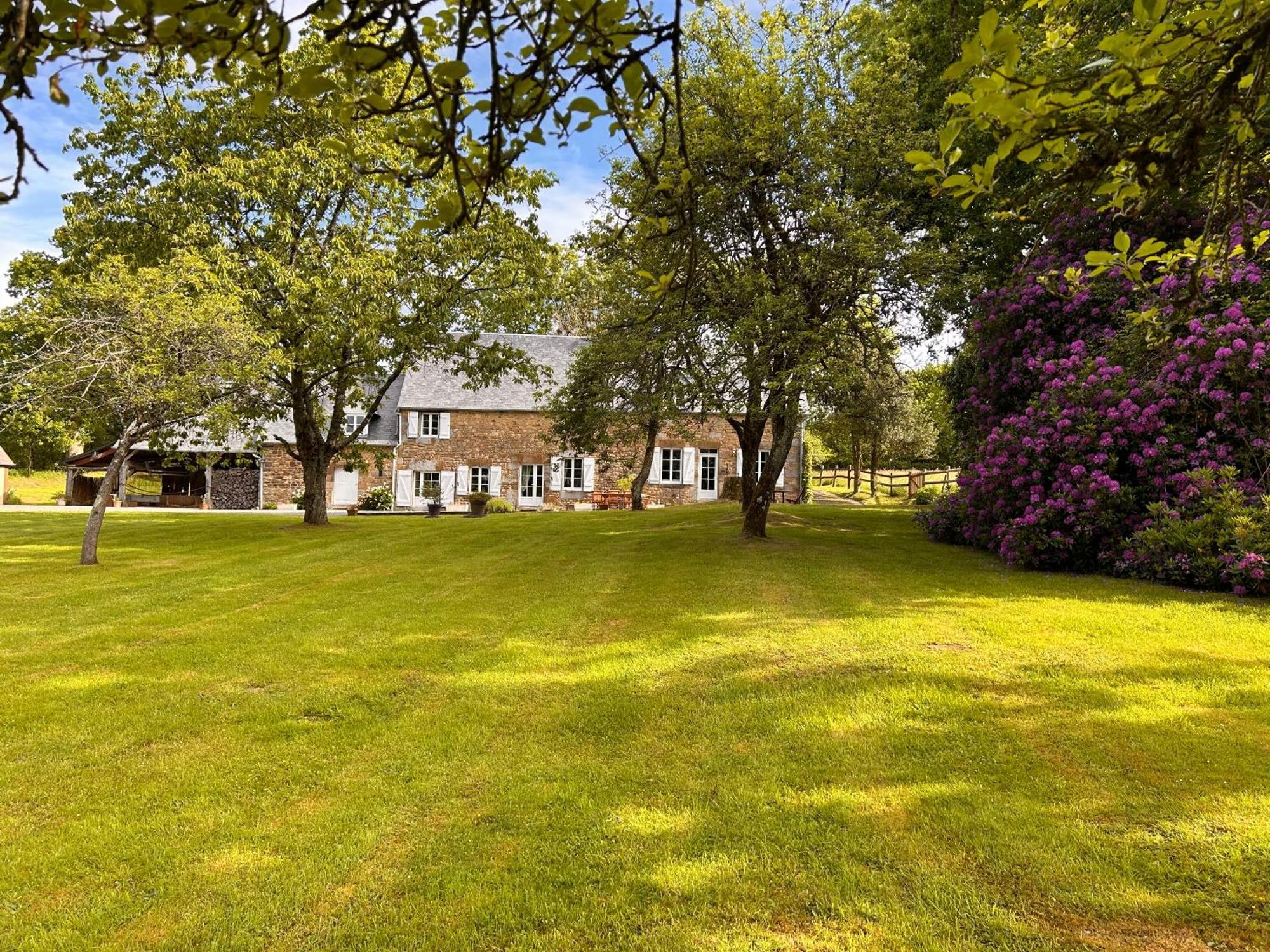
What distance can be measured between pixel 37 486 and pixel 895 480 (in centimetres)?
4981

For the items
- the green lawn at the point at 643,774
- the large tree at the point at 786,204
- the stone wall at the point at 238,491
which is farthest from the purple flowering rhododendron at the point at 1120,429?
the stone wall at the point at 238,491

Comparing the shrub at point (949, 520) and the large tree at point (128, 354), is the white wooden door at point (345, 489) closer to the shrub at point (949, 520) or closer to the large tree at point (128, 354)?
the large tree at point (128, 354)

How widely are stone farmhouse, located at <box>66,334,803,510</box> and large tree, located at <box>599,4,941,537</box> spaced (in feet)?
54.2

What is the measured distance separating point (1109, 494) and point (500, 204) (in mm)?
14181

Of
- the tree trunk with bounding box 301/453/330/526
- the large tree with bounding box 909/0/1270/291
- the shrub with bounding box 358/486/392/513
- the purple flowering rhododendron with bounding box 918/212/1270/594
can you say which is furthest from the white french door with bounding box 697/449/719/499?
the large tree with bounding box 909/0/1270/291

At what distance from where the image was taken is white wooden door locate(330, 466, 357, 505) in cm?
3062

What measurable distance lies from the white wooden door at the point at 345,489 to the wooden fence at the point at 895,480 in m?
23.1

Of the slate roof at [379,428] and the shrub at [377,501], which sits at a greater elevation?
the slate roof at [379,428]

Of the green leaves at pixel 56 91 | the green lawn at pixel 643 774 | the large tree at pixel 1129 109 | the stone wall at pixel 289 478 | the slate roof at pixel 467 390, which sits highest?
the slate roof at pixel 467 390

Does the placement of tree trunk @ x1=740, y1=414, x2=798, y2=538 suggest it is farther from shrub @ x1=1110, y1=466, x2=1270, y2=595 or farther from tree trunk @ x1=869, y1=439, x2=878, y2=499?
tree trunk @ x1=869, y1=439, x2=878, y2=499

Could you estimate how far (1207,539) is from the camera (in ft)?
28.1

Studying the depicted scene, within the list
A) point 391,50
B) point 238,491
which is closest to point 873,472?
point 238,491

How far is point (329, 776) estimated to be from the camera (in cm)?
419

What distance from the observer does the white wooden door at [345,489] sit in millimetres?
30625
